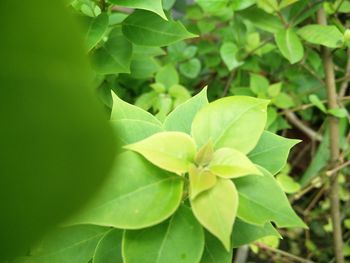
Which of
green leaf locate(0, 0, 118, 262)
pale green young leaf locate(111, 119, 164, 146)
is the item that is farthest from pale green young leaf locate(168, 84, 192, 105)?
green leaf locate(0, 0, 118, 262)

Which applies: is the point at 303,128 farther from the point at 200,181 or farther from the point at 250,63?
the point at 200,181

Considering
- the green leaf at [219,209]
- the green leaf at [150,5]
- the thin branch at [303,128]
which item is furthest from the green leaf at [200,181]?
the thin branch at [303,128]

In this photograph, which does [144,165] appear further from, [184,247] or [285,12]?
[285,12]

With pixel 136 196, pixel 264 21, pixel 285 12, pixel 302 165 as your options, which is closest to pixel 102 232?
pixel 136 196

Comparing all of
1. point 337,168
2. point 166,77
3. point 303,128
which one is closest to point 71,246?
point 166,77

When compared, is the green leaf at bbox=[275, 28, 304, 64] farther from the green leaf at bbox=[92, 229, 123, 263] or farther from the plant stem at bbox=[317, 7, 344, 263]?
the green leaf at bbox=[92, 229, 123, 263]

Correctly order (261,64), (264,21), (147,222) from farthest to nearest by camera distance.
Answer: (261,64)
(264,21)
(147,222)
